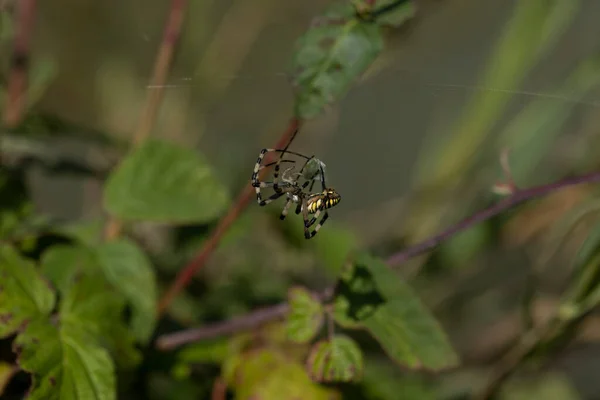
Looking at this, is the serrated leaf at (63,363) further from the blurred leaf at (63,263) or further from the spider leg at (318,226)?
the spider leg at (318,226)

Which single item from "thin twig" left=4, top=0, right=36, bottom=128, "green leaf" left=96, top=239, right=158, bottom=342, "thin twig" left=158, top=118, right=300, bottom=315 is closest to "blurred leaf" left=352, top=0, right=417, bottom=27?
"thin twig" left=158, top=118, right=300, bottom=315

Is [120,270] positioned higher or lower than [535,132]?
lower

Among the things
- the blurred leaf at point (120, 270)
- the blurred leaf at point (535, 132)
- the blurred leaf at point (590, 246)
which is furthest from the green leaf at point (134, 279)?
the blurred leaf at point (535, 132)

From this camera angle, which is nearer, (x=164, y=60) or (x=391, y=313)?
(x=391, y=313)

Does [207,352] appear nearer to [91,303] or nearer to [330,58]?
[91,303]

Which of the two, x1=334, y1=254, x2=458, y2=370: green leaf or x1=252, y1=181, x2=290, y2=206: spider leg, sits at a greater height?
x1=252, y1=181, x2=290, y2=206: spider leg

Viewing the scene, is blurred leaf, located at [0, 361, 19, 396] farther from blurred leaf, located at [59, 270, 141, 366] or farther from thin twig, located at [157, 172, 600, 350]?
thin twig, located at [157, 172, 600, 350]

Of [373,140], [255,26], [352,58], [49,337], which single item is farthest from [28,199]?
[255,26]

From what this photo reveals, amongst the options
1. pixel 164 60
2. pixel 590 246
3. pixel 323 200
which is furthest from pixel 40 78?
pixel 590 246
